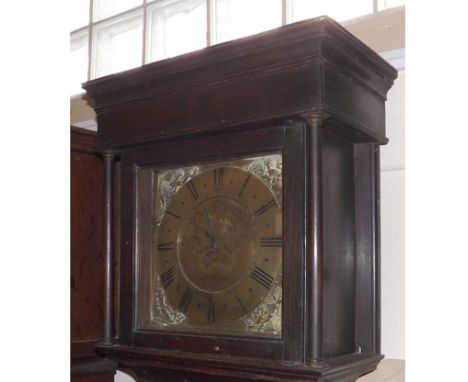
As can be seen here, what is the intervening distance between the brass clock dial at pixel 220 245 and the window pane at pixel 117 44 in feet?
3.38

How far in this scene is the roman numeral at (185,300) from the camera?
1433 millimetres

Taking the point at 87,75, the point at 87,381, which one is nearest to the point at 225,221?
the point at 87,381

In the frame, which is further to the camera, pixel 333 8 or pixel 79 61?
pixel 79 61

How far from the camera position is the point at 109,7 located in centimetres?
246

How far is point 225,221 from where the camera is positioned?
1.38m

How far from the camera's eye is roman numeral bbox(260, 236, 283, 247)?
129cm

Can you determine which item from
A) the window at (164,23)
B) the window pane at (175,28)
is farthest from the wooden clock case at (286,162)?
the window pane at (175,28)

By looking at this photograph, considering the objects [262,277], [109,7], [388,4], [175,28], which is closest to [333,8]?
[388,4]

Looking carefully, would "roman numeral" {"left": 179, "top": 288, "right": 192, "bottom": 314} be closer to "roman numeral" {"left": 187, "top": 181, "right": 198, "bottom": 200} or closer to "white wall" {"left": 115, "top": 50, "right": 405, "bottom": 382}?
"roman numeral" {"left": 187, "top": 181, "right": 198, "bottom": 200}

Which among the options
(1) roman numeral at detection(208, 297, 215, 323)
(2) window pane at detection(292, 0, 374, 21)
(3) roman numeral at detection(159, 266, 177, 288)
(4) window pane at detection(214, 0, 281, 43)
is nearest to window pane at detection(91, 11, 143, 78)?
(4) window pane at detection(214, 0, 281, 43)

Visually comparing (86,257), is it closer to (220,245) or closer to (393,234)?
(220,245)

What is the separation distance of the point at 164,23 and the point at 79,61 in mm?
518

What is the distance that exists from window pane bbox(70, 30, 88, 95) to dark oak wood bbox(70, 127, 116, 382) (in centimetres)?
73

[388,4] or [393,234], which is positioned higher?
[388,4]
